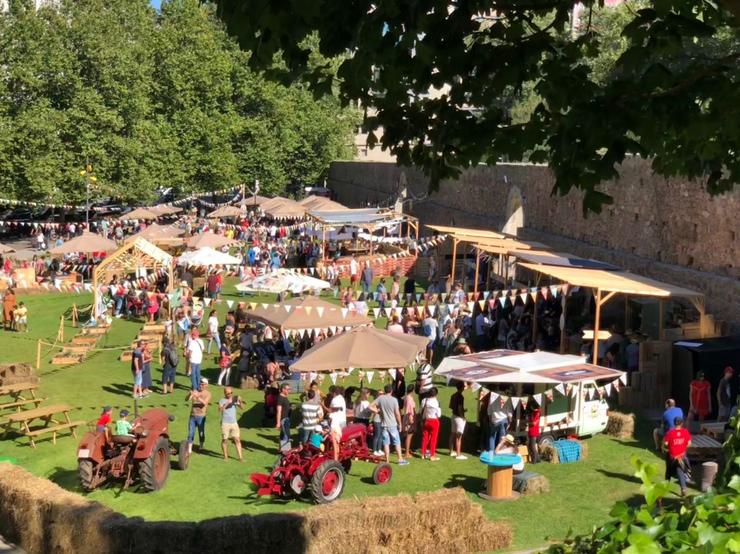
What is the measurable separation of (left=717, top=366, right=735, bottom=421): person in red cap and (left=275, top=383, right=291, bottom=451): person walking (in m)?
6.91

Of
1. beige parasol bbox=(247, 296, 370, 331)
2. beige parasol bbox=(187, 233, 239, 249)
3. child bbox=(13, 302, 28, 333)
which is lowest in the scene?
child bbox=(13, 302, 28, 333)

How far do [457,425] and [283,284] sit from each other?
10.5 meters

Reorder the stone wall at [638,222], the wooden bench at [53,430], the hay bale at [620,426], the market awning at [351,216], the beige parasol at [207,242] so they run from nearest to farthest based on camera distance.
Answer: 1. the wooden bench at [53,430]
2. the hay bale at [620,426]
3. the stone wall at [638,222]
4. the beige parasol at [207,242]
5. the market awning at [351,216]

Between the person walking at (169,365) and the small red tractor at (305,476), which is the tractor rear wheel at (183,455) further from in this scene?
the person walking at (169,365)

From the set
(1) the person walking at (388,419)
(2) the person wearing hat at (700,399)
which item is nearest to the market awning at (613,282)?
(2) the person wearing hat at (700,399)

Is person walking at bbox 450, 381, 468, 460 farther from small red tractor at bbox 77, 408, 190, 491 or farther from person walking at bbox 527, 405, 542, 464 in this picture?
small red tractor at bbox 77, 408, 190, 491

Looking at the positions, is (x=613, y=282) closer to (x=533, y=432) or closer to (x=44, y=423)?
(x=533, y=432)

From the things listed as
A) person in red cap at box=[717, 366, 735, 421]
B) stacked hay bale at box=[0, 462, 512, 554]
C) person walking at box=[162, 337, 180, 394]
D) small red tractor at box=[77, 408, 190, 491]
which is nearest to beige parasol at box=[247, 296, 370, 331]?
person walking at box=[162, 337, 180, 394]

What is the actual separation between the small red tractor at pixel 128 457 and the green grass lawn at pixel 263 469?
0.19m

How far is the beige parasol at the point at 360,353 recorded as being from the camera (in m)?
17.3

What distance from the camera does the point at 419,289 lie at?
35.6m

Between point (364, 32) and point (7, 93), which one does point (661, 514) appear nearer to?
point (364, 32)

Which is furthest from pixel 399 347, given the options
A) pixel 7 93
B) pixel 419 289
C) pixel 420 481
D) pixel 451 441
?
pixel 7 93

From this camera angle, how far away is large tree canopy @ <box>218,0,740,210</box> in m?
6.27
